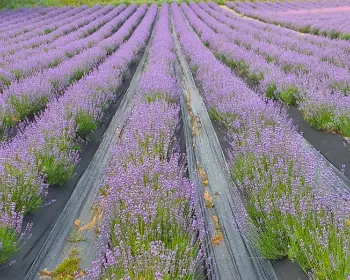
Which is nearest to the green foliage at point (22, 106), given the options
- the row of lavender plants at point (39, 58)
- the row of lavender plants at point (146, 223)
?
the row of lavender plants at point (39, 58)

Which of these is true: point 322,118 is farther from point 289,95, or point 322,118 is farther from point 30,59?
point 30,59

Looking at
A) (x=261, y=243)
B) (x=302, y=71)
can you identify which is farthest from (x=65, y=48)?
(x=261, y=243)

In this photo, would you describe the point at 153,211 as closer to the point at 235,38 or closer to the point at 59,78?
the point at 59,78

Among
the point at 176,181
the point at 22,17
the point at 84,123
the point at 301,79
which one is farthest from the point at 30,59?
the point at 22,17

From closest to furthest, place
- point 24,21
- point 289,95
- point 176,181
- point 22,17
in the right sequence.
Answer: point 176,181, point 289,95, point 24,21, point 22,17

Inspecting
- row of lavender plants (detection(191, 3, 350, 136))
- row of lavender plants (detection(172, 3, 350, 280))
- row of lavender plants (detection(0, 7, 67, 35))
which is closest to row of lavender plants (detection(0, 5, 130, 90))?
row of lavender plants (detection(0, 7, 67, 35))

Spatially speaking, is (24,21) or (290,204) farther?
(24,21)
